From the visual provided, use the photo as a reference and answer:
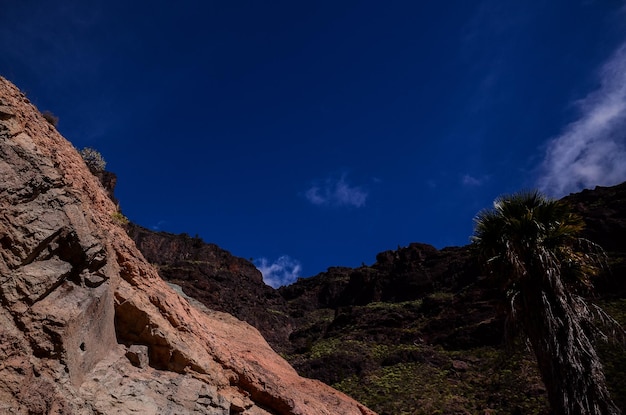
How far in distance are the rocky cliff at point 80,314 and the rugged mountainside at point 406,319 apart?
9.46 m

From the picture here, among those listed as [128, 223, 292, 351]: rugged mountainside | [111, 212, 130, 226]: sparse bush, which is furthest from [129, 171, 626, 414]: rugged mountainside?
[111, 212, 130, 226]: sparse bush

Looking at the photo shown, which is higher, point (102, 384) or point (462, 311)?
point (462, 311)

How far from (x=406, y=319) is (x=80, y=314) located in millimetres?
63341

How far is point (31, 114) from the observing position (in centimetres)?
638

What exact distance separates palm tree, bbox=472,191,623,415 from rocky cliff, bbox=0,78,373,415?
704 centimetres

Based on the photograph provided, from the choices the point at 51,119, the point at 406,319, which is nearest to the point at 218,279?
the point at 406,319

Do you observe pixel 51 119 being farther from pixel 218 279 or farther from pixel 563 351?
pixel 218 279

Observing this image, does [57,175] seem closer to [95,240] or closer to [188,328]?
[95,240]

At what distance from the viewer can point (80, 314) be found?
200 inches

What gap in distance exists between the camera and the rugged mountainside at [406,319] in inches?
1298

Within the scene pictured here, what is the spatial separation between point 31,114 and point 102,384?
405cm

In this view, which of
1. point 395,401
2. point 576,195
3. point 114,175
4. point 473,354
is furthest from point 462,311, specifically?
point 114,175

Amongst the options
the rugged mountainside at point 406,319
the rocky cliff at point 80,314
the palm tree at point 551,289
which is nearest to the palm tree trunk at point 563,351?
the palm tree at point 551,289

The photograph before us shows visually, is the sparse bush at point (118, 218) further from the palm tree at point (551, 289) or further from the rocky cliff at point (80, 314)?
the palm tree at point (551, 289)
